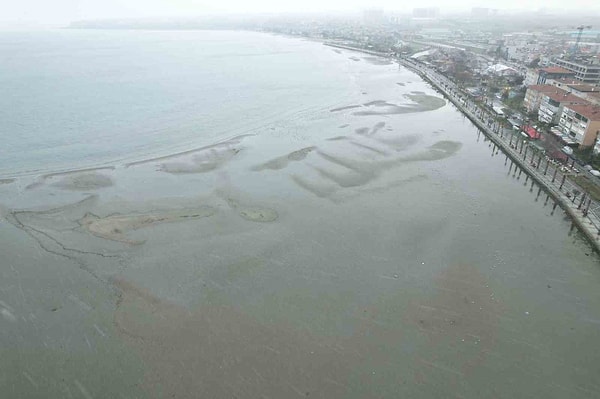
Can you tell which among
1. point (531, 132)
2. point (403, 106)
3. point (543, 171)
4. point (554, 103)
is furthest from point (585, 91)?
point (543, 171)

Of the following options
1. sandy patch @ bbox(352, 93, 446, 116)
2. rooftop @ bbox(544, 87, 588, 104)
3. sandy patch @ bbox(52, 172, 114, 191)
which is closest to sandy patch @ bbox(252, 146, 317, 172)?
sandy patch @ bbox(52, 172, 114, 191)

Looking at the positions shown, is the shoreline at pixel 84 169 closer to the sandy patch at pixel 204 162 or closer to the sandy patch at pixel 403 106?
the sandy patch at pixel 204 162

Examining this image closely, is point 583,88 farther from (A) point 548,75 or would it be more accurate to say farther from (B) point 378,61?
(B) point 378,61

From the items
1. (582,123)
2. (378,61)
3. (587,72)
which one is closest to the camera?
(582,123)

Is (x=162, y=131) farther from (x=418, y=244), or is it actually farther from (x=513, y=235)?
(x=513, y=235)

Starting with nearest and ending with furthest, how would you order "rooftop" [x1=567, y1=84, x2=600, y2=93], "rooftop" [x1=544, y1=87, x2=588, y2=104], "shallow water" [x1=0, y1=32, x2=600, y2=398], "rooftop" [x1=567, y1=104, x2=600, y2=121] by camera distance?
"shallow water" [x1=0, y1=32, x2=600, y2=398]
"rooftop" [x1=567, y1=104, x2=600, y2=121]
"rooftop" [x1=544, y1=87, x2=588, y2=104]
"rooftop" [x1=567, y1=84, x2=600, y2=93]

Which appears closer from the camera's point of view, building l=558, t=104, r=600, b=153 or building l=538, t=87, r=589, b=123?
building l=558, t=104, r=600, b=153

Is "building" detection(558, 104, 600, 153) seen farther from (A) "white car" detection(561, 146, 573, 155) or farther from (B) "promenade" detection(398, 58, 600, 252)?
(B) "promenade" detection(398, 58, 600, 252)

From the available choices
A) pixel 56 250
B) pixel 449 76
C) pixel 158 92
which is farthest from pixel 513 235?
pixel 449 76
